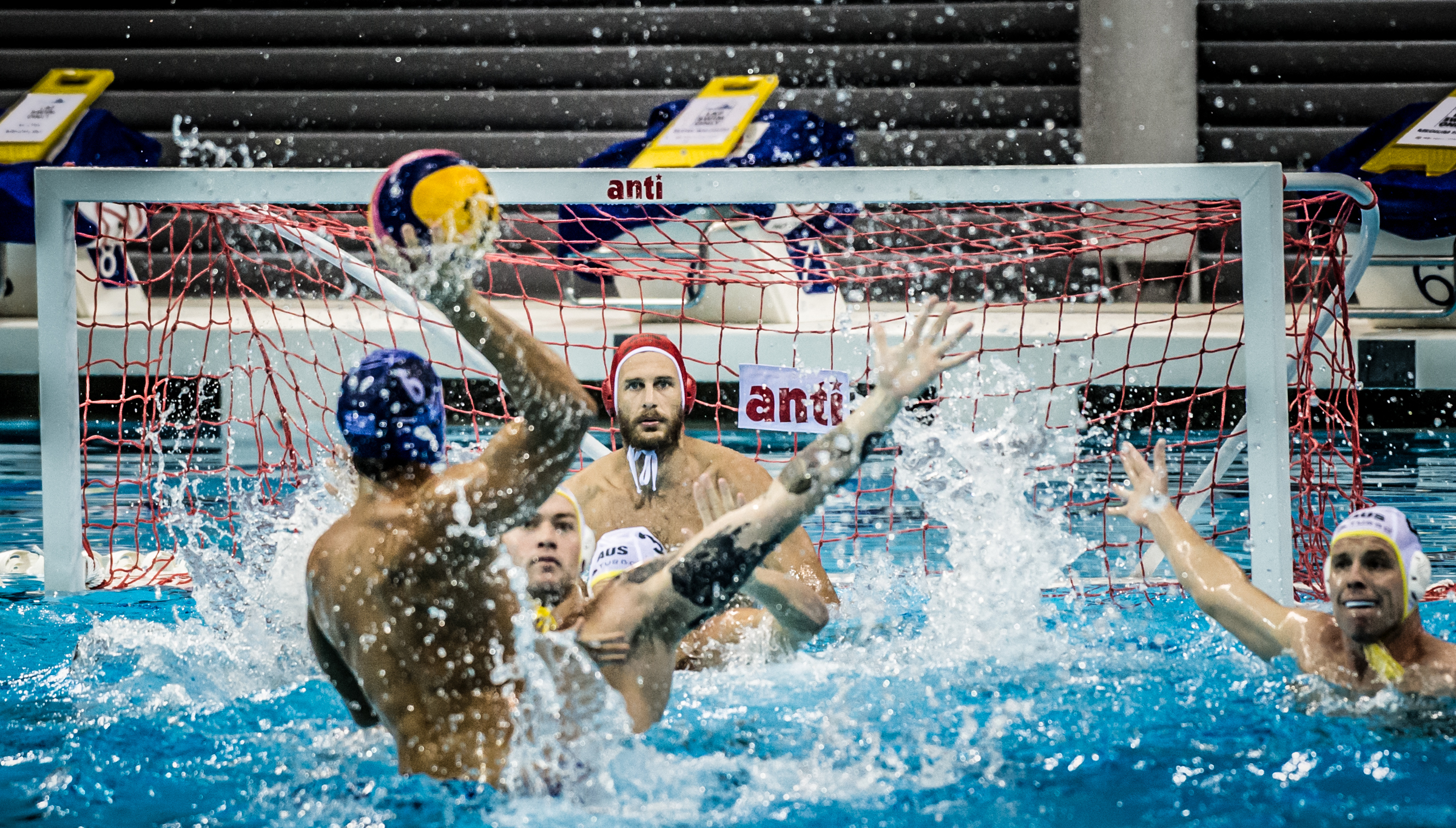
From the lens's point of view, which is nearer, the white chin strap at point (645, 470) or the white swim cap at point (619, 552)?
the white swim cap at point (619, 552)

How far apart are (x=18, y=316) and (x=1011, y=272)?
6.47 m

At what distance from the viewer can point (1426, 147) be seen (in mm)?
6125

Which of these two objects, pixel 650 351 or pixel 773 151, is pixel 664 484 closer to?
pixel 650 351

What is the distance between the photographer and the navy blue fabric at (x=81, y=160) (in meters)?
6.44

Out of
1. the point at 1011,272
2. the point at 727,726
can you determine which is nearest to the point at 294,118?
the point at 1011,272

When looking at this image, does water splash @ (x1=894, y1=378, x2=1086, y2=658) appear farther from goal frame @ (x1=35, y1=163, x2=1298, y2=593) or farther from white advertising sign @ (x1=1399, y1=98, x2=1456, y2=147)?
white advertising sign @ (x1=1399, y1=98, x2=1456, y2=147)

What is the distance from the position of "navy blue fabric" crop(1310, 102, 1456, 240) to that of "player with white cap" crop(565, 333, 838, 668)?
4.00m

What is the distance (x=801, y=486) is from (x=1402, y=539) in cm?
131

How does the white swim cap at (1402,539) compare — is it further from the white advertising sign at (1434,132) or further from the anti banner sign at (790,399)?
the white advertising sign at (1434,132)

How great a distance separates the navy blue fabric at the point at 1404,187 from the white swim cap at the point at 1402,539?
3.90 meters

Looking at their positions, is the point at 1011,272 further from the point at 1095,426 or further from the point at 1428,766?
the point at 1428,766

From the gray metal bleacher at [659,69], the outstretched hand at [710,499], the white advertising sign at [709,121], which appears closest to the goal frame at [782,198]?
the outstretched hand at [710,499]

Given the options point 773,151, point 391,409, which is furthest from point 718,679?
point 773,151

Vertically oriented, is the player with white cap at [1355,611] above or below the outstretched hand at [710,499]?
below
